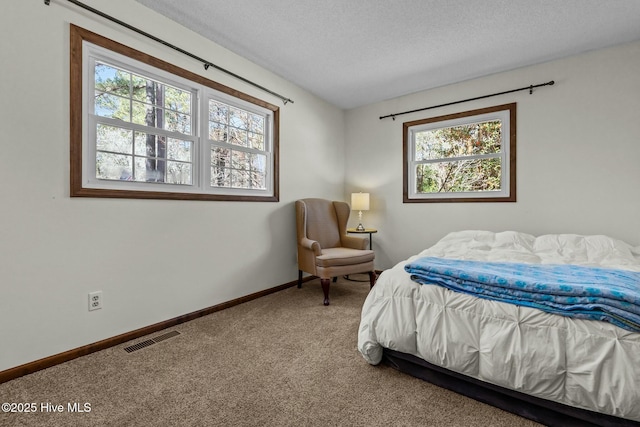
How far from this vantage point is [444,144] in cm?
380

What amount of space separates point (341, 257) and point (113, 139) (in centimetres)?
222

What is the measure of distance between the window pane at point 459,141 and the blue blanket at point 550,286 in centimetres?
221

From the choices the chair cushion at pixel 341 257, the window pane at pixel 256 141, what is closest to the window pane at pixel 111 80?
the window pane at pixel 256 141

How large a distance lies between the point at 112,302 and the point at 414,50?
3420 mm

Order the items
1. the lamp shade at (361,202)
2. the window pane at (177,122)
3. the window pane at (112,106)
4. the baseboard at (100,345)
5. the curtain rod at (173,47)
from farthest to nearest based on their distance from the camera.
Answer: the lamp shade at (361,202) < the window pane at (177,122) < the window pane at (112,106) < the curtain rod at (173,47) < the baseboard at (100,345)

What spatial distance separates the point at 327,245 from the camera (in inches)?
143

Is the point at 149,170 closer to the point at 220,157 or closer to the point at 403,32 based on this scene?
the point at 220,157

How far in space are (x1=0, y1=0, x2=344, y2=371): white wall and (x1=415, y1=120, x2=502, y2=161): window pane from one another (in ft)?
8.15

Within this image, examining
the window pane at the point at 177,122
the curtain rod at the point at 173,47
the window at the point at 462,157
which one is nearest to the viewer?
the curtain rod at the point at 173,47

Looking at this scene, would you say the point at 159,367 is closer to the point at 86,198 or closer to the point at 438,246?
the point at 86,198

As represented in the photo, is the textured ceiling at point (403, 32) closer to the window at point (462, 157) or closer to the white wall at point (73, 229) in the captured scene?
the white wall at point (73, 229)

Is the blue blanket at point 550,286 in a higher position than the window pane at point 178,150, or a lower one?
lower

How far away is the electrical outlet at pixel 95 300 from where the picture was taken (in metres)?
1.95

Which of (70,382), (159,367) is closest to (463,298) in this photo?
(159,367)
